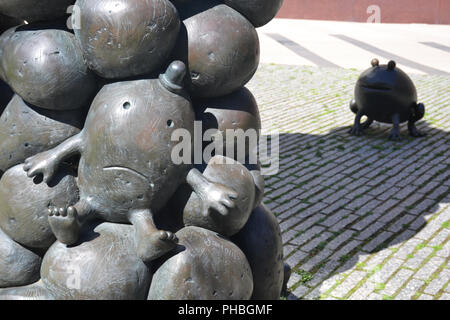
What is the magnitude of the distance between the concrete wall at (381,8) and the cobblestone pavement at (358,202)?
7.61 meters

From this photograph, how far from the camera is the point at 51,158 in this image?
104 inches

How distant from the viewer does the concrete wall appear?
16.5 meters

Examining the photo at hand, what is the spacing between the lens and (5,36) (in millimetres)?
2832

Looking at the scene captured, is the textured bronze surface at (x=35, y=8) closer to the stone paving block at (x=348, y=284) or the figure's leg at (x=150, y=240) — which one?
the figure's leg at (x=150, y=240)

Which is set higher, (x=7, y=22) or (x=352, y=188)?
(x=7, y=22)

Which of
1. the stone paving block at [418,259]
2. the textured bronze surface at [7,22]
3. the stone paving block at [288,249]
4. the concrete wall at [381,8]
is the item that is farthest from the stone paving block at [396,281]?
the concrete wall at [381,8]

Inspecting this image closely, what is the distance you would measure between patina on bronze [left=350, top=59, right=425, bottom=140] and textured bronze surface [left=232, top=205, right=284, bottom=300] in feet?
17.3

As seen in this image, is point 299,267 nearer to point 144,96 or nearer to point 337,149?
point 144,96

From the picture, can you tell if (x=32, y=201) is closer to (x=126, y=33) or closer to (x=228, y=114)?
(x=126, y=33)

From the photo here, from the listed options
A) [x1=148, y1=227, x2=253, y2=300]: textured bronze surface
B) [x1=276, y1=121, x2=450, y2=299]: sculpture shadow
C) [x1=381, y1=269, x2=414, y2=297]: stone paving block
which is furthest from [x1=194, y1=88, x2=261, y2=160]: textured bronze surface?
[x1=381, y1=269, x2=414, y2=297]: stone paving block

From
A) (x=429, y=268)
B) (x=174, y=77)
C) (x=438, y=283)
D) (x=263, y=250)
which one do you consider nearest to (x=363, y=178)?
(x=429, y=268)

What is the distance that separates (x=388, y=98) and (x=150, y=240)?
621 centimetres

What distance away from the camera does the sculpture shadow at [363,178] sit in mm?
4973
